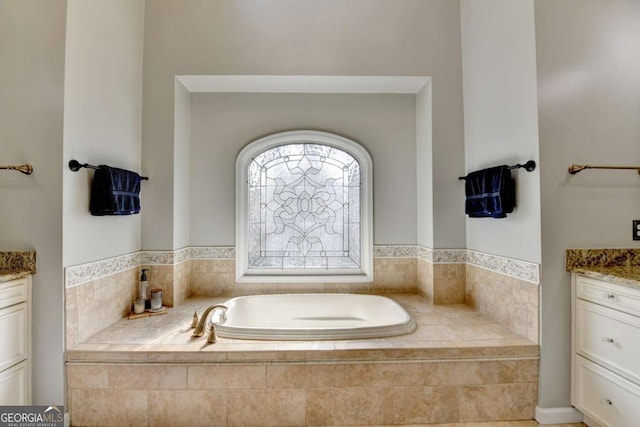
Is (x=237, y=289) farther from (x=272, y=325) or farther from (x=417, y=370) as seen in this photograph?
(x=417, y=370)

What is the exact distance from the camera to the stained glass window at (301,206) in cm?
294

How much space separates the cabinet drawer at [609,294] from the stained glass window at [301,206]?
165cm

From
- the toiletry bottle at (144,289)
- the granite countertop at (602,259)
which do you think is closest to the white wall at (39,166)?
the toiletry bottle at (144,289)

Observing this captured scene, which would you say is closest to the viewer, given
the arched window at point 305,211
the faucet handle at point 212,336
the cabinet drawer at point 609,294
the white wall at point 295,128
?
the cabinet drawer at point 609,294

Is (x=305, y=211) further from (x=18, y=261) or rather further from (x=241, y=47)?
(x=18, y=261)

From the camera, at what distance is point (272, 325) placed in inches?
102

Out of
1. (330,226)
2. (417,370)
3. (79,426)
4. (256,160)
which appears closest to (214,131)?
(256,160)

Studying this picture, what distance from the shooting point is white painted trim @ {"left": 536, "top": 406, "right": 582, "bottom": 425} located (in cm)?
177

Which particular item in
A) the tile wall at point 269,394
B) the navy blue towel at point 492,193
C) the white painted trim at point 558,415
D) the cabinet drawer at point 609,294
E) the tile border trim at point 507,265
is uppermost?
the navy blue towel at point 492,193

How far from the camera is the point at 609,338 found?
158 centimetres

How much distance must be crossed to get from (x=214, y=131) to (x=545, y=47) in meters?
2.51

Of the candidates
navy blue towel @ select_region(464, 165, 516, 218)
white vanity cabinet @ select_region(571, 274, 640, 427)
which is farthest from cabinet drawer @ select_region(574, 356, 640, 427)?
navy blue towel @ select_region(464, 165, 516, 218)

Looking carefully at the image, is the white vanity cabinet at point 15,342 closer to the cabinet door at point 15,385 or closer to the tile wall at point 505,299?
the cabinet door at point 15,385

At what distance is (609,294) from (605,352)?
31 centimetres
